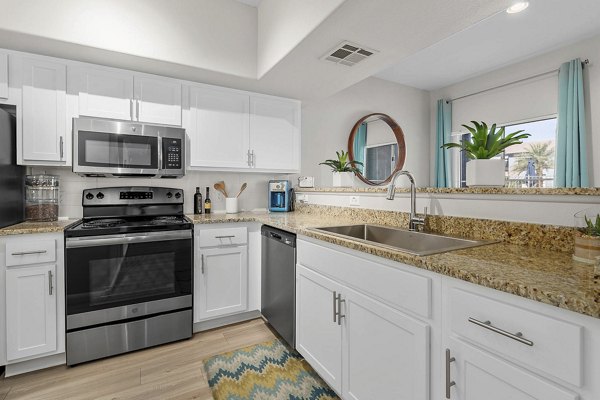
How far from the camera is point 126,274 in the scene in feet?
6.50

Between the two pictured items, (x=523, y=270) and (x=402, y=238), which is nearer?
(x=523, y=270)

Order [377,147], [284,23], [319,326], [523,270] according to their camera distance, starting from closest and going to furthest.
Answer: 1. [523,270]
2. [319,326]
3. [284,23]
4. [377,147]

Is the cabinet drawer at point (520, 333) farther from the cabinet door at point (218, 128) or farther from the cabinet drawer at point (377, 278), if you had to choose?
the cabinet door at point (218, 128)

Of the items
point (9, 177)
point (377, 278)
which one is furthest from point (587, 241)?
point (9, 177)

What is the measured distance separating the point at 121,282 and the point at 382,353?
1722mm

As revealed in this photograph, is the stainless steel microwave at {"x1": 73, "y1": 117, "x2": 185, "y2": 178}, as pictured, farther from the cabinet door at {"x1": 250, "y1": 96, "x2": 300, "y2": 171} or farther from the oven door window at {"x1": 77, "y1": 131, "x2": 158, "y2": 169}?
the cabinet door at {"x1": 250, "y1": 96, "x2": 300, "y2": 171}

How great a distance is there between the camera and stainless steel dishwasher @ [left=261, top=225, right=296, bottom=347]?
6.40 feet

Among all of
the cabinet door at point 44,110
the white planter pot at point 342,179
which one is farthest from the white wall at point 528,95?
the cabinet door at point 44,110

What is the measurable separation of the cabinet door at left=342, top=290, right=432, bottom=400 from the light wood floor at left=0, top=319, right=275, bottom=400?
0.86 m

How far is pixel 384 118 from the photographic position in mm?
3889

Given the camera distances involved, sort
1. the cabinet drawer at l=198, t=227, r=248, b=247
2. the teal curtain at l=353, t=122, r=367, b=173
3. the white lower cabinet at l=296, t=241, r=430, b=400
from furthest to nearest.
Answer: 1. the teal curtain at l=353, t=122, r=367, b=173
2. the cabinet drawer at l=198, t=227, r=248, b=247
3. the white lower cabinet at l=296, t=241, r=430, b=400

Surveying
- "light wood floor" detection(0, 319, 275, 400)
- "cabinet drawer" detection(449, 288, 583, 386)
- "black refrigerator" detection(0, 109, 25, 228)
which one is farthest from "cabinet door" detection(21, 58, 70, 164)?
"cabinet drawer" detection(449, 288, 583, 386)

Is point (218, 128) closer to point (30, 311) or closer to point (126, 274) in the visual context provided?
point (126, 274)

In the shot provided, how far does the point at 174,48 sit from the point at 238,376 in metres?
2.29
